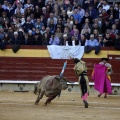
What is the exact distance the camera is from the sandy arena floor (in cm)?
1254

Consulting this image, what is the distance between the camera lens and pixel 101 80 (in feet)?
60.6

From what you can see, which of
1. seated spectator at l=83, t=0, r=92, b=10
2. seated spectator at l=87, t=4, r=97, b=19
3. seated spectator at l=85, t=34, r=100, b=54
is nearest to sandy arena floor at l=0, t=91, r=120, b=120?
seated spectator at l=85, t=34, r=100, b=54

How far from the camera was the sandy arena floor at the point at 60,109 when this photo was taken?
12.5 meters

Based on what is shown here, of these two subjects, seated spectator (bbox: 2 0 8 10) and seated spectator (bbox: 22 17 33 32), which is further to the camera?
seated spectator (bbox: 2 0 8 10)

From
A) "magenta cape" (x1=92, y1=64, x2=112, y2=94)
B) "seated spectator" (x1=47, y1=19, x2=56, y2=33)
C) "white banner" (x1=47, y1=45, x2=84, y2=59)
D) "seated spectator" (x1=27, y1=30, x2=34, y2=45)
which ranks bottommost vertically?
"magenta cape" (x1=92, y1=64, x2=112, y2=94)

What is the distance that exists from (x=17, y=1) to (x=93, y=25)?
2.85 metres

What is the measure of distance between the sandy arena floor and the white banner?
1821 millimetres

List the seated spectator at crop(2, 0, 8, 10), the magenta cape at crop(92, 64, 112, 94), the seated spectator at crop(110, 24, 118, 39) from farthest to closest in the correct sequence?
the seated spectator at crop(2, 0, 8, 10) < the seated spectator at crop(110, 24, 118, 39) < the magenta cape at crop(92, 64, 112, 94)

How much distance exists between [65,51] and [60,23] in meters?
0.93

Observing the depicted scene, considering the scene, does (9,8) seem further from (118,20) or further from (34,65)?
(118,20)

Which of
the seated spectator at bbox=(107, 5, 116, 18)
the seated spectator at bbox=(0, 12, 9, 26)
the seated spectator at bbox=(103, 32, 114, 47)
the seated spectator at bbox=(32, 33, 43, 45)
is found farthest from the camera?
the seated spectator at bbox=(0, 12, 9, 26)

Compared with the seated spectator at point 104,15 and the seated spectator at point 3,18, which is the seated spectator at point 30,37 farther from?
the seated spectator at point 104,15

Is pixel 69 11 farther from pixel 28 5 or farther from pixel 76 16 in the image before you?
pixel 28 5

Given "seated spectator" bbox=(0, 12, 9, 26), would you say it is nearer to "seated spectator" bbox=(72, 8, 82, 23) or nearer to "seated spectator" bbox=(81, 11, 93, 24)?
"seated spectator" bbox=(72, 8, 82, 23)
